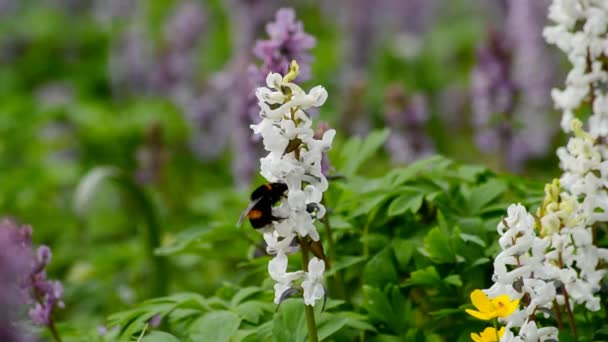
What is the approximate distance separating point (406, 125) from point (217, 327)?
2196 millimetres

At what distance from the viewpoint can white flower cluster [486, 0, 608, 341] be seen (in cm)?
174

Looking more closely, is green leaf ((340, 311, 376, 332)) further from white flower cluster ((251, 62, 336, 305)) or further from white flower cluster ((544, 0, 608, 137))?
white flower cluster ((544, 0, 608, 137))

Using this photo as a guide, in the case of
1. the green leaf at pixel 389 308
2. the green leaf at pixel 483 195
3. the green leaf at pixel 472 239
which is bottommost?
the green leaf at pixel 389 308

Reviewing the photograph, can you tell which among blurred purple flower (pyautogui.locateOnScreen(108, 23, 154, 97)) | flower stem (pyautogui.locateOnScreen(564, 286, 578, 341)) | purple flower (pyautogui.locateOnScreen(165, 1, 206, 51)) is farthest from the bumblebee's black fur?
blurred purple flower (pyautogui.locateOnScreen(108, 23, 154, 97))

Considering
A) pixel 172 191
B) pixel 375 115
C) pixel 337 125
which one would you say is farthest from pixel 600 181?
pixel 375 115

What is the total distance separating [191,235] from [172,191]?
2726 millimetres

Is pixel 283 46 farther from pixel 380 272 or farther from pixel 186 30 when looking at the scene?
pixel 186 30

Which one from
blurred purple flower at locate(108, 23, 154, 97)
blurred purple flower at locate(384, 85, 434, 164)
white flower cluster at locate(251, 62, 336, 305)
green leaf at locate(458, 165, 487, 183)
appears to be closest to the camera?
white flower cluster at locate(251, 62, 336, 305)

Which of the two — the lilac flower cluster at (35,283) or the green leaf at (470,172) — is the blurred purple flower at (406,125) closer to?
the green leaf at (470,172)

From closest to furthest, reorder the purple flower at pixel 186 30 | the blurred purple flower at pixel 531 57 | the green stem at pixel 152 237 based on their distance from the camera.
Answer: the green stem at pixel 152 237 < the blurred purple flower at pixel 531 57 < the purple flower at pixel 186 30

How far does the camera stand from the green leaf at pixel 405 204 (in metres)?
2.16

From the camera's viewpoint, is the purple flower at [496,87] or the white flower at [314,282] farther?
the purple flower at [496,87]

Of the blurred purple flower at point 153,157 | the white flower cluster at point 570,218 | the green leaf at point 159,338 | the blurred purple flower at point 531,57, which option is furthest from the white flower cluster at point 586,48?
the blurred purple flower at point 153,157

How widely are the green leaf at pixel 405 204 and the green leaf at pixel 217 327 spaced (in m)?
0.44
